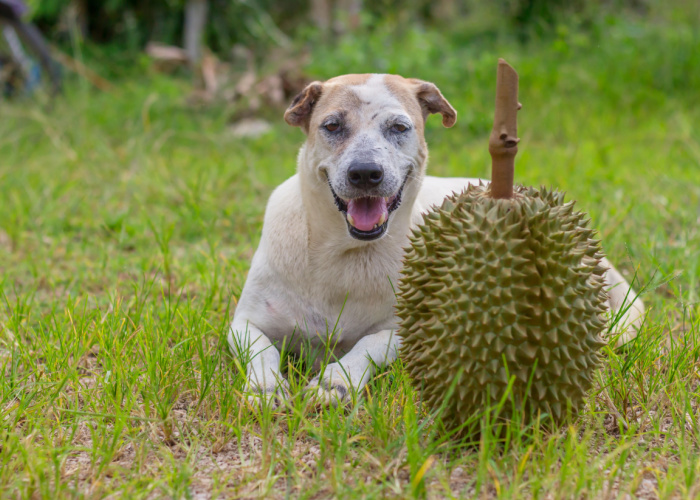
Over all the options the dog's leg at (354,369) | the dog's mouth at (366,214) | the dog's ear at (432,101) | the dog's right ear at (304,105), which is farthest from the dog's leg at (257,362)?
the dog's ear at (432,101)

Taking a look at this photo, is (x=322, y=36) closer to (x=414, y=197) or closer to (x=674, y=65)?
(x=674, y=65)

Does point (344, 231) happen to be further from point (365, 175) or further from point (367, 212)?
point (365, 175)

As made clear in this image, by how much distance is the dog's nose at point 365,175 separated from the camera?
2496 millimetres

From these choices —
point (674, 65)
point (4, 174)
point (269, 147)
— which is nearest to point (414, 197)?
point (4, 174)

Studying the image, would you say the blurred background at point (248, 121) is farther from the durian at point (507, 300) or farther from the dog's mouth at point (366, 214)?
the durian at point (507, 300)

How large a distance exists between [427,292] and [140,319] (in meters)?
1.29

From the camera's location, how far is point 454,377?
1.77m

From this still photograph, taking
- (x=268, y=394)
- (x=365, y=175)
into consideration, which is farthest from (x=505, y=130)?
(x=268, y=394)

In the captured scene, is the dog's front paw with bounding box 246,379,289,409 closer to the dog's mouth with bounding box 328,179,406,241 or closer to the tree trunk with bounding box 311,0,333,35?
the dog's mouth with bounding box 328,179,406,241

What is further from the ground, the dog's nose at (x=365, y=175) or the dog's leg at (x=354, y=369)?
the dog's nose at (x=365, y=175)

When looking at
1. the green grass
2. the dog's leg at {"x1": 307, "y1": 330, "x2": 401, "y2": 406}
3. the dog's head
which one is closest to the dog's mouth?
the dog's head

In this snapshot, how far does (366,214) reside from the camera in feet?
8.48

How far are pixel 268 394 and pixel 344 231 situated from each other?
709 mm

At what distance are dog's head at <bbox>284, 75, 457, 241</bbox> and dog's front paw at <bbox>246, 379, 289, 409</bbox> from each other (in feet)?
1.98
